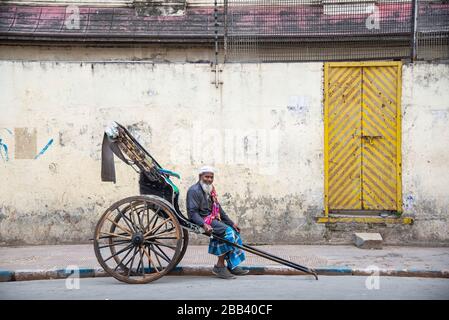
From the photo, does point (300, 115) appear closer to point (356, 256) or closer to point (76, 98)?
point (356, 256)

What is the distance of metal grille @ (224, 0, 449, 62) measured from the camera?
432 inches

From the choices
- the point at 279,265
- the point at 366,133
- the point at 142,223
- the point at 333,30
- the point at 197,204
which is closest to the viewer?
the point at 142,223

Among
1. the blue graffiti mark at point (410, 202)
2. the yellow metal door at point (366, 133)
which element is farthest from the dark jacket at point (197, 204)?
the blue graffiti mark at point (410, 202)

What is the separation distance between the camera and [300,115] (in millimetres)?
10812

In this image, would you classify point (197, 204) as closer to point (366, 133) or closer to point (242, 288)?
point (242, 288)

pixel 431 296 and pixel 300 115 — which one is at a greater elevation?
pixel 300 115

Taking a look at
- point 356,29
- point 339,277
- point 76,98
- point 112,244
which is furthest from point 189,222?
point 356,29

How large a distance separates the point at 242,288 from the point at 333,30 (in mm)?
7053

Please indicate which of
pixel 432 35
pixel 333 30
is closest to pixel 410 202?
pixel 432 35

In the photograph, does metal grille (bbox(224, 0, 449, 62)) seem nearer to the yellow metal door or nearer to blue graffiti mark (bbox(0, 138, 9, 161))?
the yellow metal door

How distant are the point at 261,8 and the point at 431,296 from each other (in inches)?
284

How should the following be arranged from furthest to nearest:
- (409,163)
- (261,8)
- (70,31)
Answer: (70,31), (261,8), (409,163)

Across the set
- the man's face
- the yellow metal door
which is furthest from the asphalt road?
the yellow metal door

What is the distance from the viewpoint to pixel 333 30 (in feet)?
42.4
